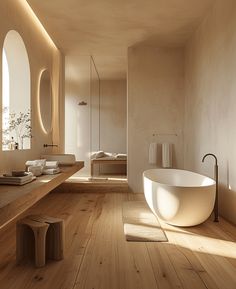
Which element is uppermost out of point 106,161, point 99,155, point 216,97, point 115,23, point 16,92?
point 115,23

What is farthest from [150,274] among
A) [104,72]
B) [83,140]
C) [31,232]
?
[104,72]

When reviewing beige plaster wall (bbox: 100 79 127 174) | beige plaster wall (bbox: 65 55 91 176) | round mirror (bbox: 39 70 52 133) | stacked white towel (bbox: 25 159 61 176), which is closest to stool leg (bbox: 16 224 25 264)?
stacked white towel (bbox: 25 159 61 176)

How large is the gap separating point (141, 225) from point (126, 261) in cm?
96

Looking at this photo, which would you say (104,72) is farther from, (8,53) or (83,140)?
(8,53)

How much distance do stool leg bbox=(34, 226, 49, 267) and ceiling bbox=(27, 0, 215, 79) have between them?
284 centimetres

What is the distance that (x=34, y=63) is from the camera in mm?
4004

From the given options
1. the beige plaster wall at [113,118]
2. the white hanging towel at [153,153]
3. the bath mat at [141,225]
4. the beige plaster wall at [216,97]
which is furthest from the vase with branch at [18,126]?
the beige plaster wall at [113,118]

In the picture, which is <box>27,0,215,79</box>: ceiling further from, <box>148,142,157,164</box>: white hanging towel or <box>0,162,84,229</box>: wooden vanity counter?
<box>0,162,84,229</box>: wooden vanity counter

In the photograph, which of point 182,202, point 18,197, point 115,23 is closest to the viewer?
point 18,197

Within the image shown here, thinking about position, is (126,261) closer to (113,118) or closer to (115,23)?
(115,23)

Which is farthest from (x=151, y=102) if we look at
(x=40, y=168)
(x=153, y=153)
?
(x=40, y=168)

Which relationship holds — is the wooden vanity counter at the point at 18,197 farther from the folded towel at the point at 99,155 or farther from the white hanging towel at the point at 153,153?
the folded towel at the point at 99,155

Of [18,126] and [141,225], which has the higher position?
[18,126]

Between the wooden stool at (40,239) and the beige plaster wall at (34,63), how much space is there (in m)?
0.99
